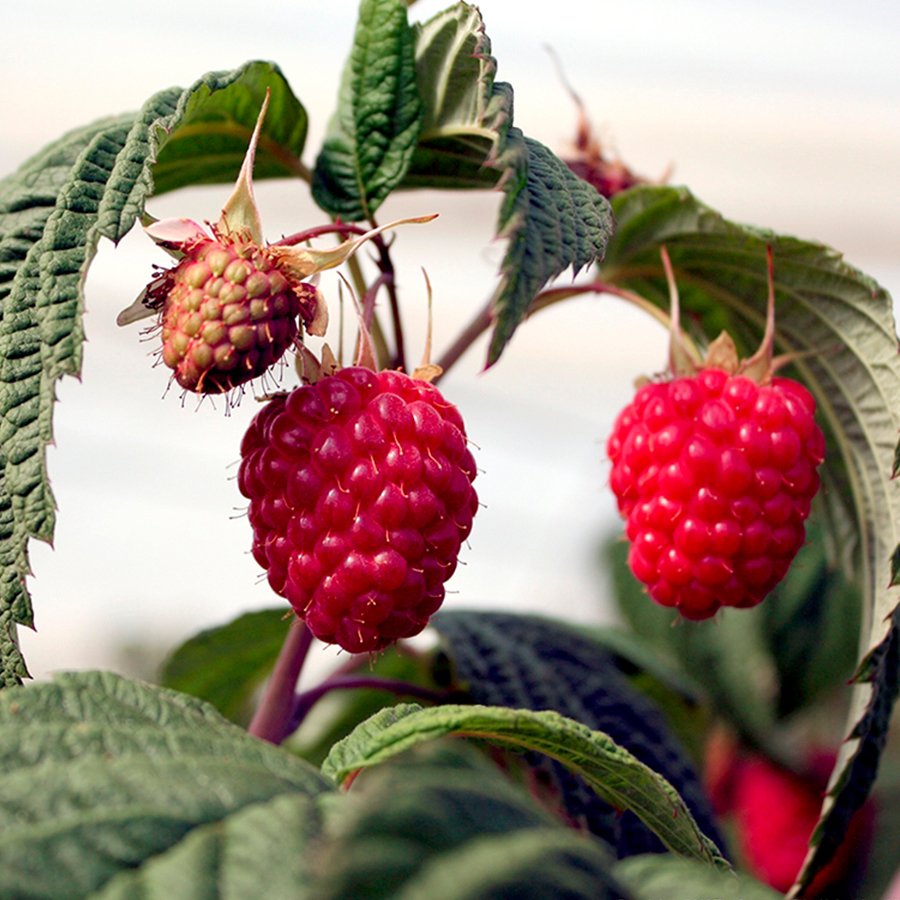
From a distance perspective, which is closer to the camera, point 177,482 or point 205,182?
point 205,182

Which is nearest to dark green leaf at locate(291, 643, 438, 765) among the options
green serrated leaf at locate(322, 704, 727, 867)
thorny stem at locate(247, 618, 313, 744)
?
thorny stem at locate(247, 618, 313, 744)

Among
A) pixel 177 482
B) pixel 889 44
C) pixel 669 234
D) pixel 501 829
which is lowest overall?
pixel 177 482

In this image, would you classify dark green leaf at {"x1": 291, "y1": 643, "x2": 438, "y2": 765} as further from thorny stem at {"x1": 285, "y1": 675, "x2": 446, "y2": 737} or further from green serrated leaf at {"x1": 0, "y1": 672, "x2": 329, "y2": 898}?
green serrated leaf at {"x1": 0, "y1": 672, "x2": 329, "y2": 898}

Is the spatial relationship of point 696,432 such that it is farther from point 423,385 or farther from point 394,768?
point 394,768

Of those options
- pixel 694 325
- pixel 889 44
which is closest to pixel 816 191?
pixel 889 44

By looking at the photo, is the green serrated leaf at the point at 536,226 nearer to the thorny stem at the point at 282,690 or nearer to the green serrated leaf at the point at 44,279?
the green serrated leaf at the point at 44,279

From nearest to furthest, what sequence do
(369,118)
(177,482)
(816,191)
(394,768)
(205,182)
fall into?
(394,768), (369,118), (205,182), (816,191), (177,482)

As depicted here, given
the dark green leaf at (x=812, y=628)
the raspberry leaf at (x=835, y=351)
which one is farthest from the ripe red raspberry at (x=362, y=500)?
the dark green leaf at (x=812, y=628)

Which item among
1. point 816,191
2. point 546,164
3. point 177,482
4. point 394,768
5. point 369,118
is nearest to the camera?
point 394,768

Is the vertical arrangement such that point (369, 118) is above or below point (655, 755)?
→ above
